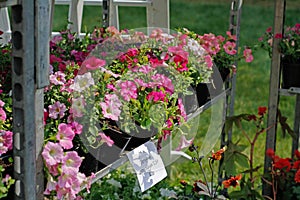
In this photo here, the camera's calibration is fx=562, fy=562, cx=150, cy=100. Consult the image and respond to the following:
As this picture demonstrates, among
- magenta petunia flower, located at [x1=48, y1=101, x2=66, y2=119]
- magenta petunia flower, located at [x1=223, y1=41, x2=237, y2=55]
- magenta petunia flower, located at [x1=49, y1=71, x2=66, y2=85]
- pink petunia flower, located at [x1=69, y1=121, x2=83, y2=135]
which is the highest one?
magenta petunia flower, located at [x1=49, y1=71, x2=66, y2=85]

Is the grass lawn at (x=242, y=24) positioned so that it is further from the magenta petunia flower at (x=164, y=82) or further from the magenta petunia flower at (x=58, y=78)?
the magenta petunia flower at (x=58, y=78)

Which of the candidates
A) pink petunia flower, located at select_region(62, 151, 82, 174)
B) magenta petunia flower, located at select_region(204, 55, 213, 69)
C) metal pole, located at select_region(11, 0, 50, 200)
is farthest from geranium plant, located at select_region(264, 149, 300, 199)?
metal pole, located at select_region(11, 0, 50, 200)

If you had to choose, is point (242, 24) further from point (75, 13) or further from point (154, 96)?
point (154, 96)

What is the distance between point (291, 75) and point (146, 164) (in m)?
→ 1.15

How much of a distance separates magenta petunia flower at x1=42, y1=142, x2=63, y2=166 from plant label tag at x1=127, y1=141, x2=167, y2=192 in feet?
1.21

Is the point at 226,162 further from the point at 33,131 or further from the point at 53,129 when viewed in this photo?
the point at 33,131

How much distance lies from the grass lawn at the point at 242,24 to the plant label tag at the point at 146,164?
2.12 m

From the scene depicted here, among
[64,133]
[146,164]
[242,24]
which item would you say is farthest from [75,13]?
[242,24]

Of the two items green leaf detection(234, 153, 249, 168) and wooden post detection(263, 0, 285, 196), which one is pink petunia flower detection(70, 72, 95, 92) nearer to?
green leaf detection(234, 153, 249, 168)

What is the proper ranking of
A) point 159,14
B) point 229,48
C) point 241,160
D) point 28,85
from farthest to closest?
point 159,14
point 229,48
point 241,160
point 28,85

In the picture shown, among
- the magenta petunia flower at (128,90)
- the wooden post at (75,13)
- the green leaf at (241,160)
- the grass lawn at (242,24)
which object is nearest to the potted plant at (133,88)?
the magenta petunia flower at (128,90)

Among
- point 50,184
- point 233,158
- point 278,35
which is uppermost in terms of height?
point 278,35

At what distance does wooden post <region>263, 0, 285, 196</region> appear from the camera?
2.45m

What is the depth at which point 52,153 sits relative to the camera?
49.2 inches
